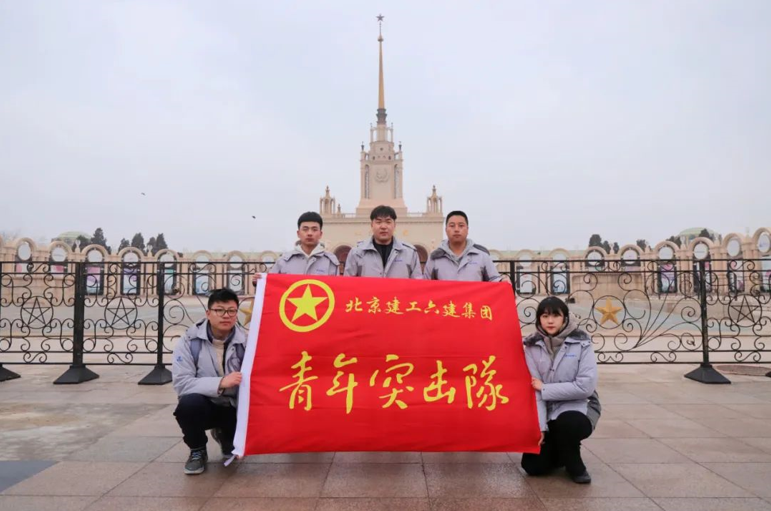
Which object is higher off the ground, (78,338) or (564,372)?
(564,372)

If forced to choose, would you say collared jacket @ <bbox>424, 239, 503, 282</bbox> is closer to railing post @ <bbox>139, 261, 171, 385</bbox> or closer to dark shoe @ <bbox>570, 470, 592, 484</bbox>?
dark shoe @ <bbox>570, 470, 592, 484</bbox>

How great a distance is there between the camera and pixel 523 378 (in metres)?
3.46

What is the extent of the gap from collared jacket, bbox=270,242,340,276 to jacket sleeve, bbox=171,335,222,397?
118 centimetres

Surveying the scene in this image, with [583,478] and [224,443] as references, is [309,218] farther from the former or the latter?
[583,478]

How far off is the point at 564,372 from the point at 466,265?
4.32 feet

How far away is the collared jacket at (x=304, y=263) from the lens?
439cm

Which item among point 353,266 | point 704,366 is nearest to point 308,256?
point 353,266

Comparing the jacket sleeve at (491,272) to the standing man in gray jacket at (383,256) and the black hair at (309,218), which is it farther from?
the black hair at (309,218)

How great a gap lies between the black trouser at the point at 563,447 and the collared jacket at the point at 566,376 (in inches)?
2.5

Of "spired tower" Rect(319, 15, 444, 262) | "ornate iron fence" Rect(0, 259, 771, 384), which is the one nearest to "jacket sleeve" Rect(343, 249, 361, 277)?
"ornate iron fence" Rect(0, 259, 771, 384)

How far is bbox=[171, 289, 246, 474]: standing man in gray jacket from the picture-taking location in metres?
3.35

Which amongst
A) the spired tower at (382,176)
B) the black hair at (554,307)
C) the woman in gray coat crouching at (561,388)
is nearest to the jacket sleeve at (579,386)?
the woman in gray coat crouching at (561,388)

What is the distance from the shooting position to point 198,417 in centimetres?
336

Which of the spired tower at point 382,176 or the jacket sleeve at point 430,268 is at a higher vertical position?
the spired tower at point 382,176
